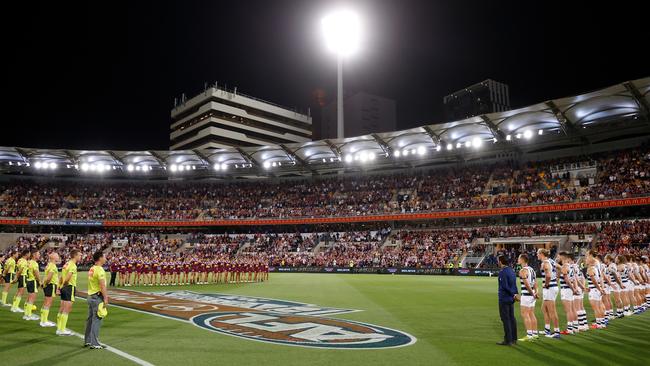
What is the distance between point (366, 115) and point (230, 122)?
77.2 m

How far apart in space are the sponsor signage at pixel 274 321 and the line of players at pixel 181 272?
8.16m

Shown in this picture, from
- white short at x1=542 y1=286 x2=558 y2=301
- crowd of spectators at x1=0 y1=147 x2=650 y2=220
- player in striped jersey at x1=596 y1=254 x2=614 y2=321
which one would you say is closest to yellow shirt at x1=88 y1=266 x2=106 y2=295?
white short at x1=542 y1=286 x2=558 y2=301

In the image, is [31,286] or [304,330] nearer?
[304,330]

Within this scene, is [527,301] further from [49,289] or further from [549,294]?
[49,289]

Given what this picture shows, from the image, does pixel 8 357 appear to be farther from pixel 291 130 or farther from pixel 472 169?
pixel 291 130

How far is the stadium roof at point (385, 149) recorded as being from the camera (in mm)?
36562

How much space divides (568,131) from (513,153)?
9215 millimetres

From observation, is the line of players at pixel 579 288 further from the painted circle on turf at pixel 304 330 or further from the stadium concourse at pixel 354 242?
the painted circle on turf at pixel 304 330

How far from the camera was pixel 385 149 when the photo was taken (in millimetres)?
48125

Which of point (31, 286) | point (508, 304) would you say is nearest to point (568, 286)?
point (508, 304)

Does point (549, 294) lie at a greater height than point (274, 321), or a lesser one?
greater

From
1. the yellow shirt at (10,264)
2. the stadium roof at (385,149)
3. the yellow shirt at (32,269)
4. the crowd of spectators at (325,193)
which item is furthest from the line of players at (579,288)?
the crowd of spectators at (325,193)

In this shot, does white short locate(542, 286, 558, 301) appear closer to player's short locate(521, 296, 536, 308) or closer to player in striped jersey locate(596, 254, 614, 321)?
player's short locate(521, 296, 536, 308)

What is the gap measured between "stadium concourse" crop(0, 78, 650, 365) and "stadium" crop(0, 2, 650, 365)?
0.14 m
